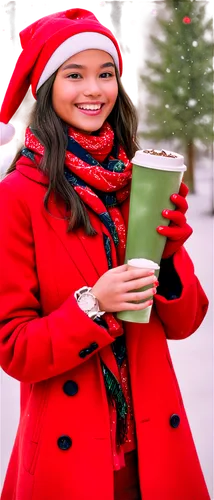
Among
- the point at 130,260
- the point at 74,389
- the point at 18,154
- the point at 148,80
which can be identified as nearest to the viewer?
the point at 130,260

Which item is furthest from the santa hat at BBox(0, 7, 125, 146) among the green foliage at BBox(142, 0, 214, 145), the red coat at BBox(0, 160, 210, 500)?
the green foliage at BBox(142, 0, 214, 145)

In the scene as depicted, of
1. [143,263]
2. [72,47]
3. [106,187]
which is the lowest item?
[143,263]

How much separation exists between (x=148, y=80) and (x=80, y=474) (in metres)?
10.1

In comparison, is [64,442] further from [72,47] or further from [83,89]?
[72,47]

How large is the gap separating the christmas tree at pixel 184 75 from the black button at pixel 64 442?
9838mm

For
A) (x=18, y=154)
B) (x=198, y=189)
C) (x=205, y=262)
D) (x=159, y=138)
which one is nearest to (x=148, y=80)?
(x=159, y=138)

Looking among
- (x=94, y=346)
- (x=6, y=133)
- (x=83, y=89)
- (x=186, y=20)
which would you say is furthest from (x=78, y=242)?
(x=186, y=20)

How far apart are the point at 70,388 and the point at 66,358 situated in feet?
0.42

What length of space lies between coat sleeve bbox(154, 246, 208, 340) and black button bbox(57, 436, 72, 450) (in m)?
0.40

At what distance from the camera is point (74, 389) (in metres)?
1.66

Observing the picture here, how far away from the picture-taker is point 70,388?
1.66 metres

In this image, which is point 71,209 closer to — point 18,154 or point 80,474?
point 18,154

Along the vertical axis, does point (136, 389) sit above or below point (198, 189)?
above

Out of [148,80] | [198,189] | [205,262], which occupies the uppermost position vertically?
[148,80]
